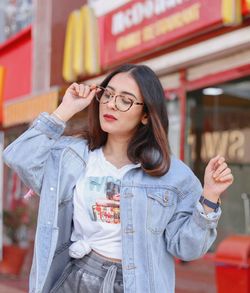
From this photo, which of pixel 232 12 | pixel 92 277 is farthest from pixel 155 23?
pixel 92 277

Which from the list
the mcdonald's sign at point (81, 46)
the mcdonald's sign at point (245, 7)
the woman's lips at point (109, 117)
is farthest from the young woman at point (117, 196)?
the mcdonald's sign at point (81, 46)

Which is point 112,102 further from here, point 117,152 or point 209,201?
point 209,201

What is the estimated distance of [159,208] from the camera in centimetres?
241

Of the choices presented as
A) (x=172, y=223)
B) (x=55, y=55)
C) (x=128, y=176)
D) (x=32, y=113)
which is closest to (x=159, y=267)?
(x=172, y=223)

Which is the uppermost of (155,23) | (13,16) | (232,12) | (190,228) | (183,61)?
(13,16)

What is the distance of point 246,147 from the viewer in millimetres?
7887

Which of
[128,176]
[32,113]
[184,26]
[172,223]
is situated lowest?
[172,223]

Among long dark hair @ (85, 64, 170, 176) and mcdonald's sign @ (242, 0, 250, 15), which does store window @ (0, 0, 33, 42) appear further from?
long dark hair @ (85, 64, 170, 176)

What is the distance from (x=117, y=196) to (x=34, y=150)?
35 centimetres

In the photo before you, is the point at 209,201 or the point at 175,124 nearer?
the point at 209,201

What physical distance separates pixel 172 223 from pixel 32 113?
7652mm

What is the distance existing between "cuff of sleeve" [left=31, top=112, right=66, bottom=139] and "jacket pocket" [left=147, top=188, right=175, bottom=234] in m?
0.41

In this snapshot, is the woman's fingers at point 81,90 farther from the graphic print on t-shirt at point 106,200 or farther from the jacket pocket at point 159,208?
the jacket pocket at point 159,208

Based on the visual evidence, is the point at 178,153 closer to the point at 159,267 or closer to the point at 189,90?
the point at 189,90
